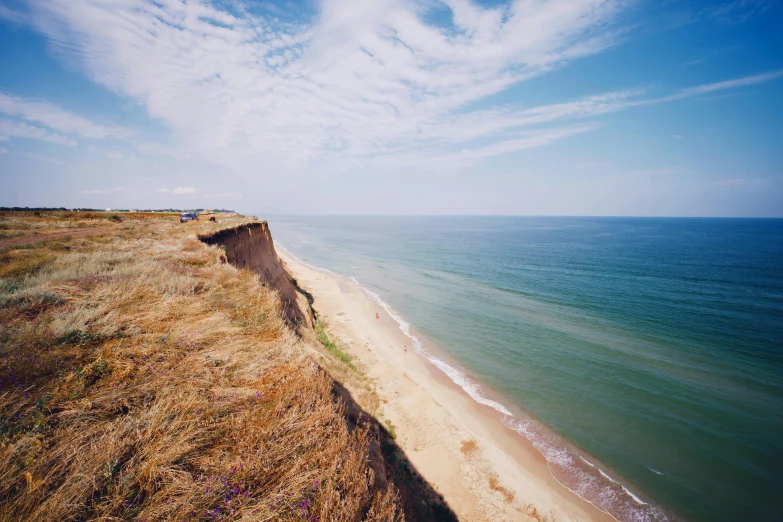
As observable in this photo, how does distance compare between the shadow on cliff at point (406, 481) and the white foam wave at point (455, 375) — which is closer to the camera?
the shadow on cliff at point (406, 481)

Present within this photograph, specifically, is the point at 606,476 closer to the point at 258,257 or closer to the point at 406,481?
the point at 406,481

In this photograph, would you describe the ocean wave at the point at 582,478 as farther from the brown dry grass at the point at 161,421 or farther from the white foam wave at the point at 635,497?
the brown dry grass at the point at 161,421

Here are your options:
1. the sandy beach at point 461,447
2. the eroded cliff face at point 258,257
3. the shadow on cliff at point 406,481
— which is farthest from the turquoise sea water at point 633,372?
the eroded cliff face at point 258,257

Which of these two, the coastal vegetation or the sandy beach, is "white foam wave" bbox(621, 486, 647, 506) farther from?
the coastal vegetation

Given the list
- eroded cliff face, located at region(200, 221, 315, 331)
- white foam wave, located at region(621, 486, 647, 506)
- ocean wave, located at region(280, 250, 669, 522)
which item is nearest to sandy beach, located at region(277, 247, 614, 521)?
ocean wave, located at region(280, 250, 669, 522)

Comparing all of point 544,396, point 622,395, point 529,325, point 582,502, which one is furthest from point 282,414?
point 529,325

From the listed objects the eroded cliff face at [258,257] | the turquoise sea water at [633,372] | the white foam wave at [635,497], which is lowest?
the white foam wave at [635,497]
